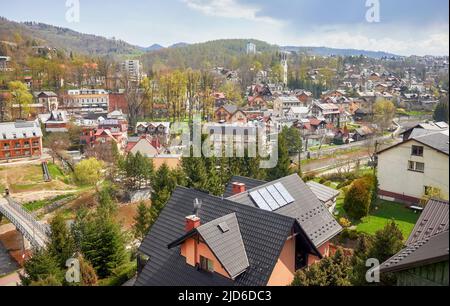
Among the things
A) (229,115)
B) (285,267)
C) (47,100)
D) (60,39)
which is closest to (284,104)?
(229,115)

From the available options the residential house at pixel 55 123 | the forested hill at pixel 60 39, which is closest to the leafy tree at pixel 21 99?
the residential house at pixel 55 123

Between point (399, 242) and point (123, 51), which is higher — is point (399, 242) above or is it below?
below

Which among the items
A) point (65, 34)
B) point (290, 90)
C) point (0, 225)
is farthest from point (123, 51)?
point (0, 225)

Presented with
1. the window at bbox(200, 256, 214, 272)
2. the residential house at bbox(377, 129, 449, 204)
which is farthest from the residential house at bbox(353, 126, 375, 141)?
the window at bbox(200, 256, 214, 272)

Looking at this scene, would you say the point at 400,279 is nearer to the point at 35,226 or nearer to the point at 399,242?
the point at 399,242

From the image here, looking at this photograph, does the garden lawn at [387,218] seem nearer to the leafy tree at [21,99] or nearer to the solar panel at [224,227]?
the solar panel at [224,227]

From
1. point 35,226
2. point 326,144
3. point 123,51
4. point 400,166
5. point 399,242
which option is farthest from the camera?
point 123,51
